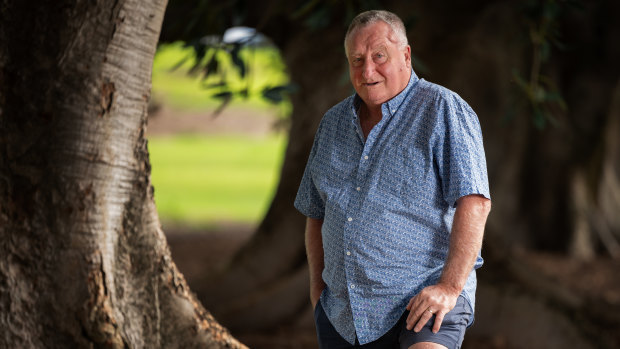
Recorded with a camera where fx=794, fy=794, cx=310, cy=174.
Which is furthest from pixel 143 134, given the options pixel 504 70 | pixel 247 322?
pixel 504 70

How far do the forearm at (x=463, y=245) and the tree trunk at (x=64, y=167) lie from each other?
3.68 feet

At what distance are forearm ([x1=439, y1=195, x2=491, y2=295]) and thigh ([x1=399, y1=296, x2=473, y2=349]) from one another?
0.32 feet

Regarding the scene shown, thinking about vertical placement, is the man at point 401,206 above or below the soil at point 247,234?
above

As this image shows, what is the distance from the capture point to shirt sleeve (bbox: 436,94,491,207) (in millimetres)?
2143

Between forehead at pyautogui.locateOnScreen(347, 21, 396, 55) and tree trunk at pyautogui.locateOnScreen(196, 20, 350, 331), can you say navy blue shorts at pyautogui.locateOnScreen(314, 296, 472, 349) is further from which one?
tree trunk at pyautogui.locateOnScreen(196, 20, 350, 331)

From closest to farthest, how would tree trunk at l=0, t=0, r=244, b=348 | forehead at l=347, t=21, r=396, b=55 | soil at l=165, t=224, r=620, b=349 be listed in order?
forehead at l=347, t=21, r=396, b=55
tree trunk at l=0, t=0, r=244, b=348
soil at l=165, t=224, r=620, b=349

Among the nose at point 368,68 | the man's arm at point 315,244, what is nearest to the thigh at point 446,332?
the man's arm at point 315,244

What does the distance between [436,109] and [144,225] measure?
110 cm

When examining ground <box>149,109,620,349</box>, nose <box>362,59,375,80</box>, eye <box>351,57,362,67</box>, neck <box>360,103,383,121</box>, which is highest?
eye <box>351,57,362,67</box>

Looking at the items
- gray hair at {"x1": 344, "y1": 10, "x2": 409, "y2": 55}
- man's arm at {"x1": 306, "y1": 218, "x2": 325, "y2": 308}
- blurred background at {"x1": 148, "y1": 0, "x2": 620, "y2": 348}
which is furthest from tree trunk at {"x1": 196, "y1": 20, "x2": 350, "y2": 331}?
gray hair at {"x1": 344, "y1": 10, "x2": 409, "y2": 55}

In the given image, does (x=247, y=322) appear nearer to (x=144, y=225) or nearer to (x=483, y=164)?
(x=144, y=225)

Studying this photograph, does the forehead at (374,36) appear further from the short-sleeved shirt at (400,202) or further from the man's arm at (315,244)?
the man's arm at (315,244)

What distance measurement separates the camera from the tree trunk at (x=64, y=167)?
2543 millimetres

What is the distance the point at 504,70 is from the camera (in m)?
7.25
